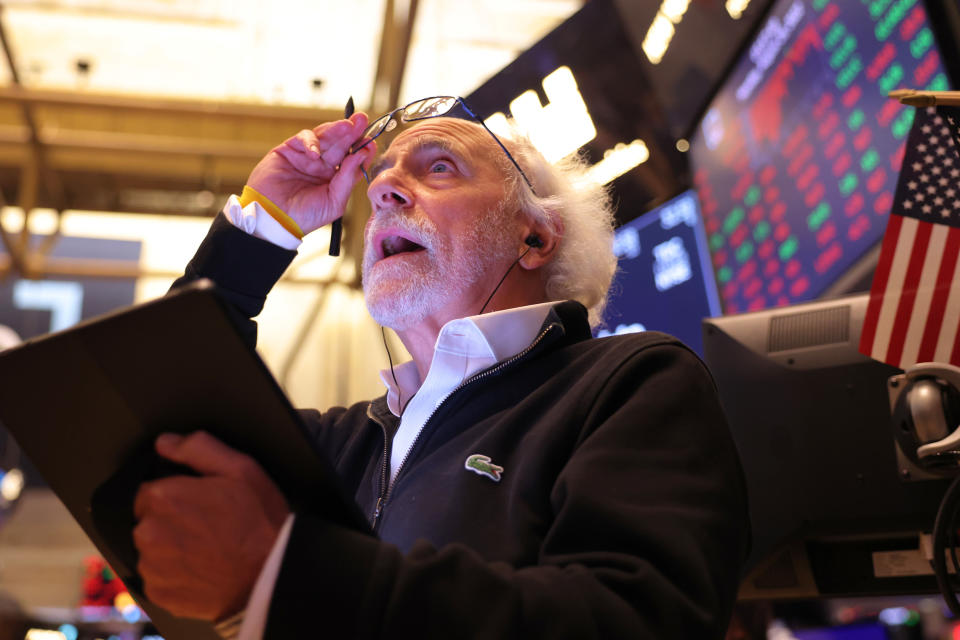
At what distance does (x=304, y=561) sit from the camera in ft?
2.74

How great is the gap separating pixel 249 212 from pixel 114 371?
88cm

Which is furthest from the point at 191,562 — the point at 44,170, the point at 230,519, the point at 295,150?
the point at 44,170

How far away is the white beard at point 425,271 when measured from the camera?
5.63 ft

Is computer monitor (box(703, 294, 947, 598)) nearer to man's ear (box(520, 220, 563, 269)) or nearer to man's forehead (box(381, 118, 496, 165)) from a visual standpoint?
man's ear (box(520, 220, 563, 269))

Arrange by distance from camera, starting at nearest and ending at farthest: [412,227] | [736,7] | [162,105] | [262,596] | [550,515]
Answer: [262,596]
[550,515]
[412,227]
[736,7]
[162,105]

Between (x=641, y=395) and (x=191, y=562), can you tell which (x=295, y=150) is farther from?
(x=191, y=562)

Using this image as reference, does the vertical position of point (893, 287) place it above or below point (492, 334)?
above

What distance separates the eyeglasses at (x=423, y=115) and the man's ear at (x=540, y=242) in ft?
0.27

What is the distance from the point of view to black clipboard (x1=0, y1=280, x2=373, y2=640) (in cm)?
84

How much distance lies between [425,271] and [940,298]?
94 cm

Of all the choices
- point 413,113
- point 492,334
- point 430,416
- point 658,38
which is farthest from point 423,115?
point 658,38

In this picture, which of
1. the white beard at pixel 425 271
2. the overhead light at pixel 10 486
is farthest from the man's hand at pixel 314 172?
the overhead light at pixel 10 486

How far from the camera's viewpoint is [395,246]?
1.85 metres

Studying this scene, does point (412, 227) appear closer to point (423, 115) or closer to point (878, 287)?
point (423, 115)
